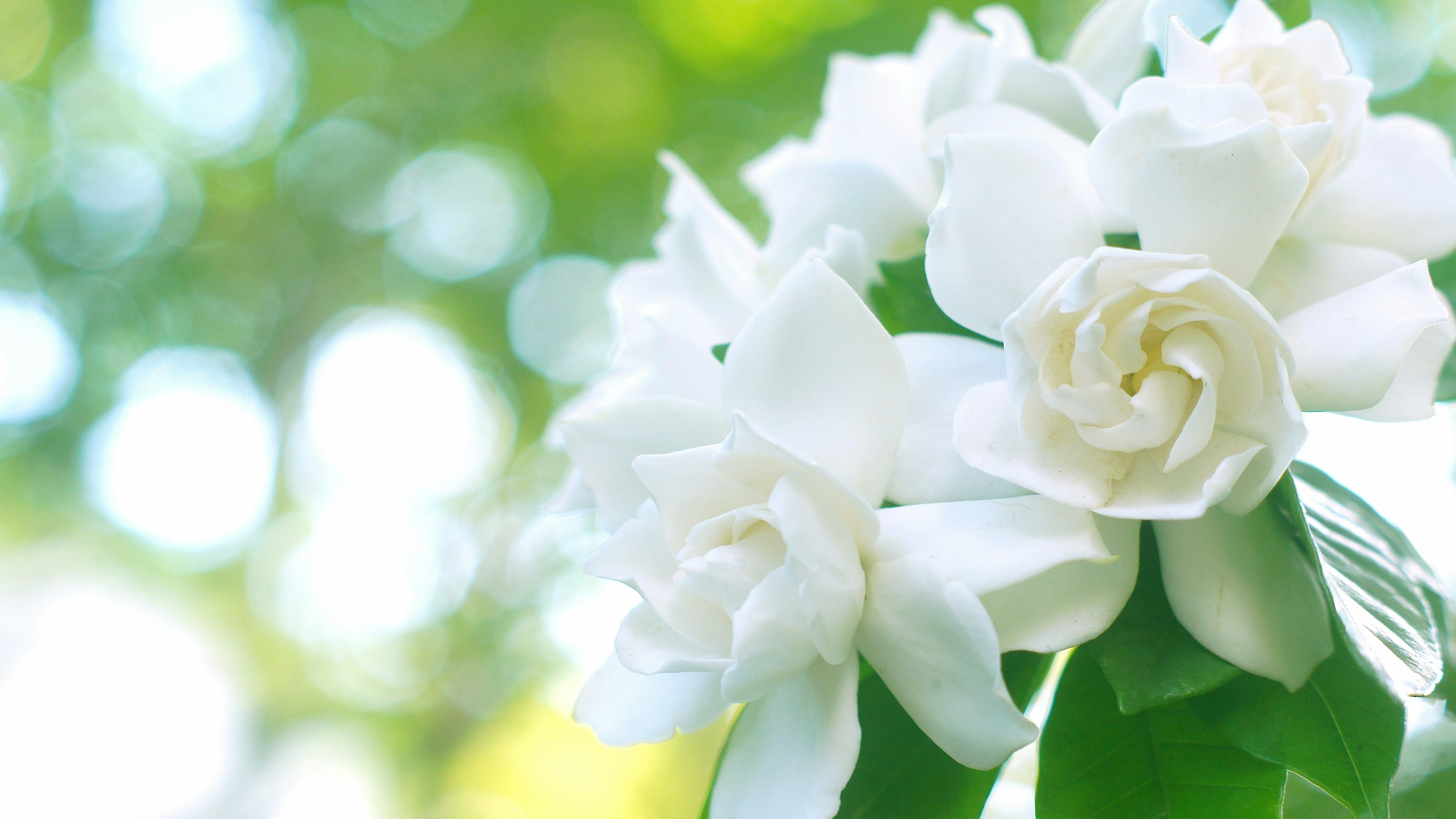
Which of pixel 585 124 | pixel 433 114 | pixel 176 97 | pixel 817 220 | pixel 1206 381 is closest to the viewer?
pixel 1206 381

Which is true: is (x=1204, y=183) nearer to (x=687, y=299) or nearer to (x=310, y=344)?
(x=687, y=299)

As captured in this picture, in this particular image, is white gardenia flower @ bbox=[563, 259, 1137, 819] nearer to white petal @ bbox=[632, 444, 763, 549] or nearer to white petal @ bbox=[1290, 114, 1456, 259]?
white petal @ bbox=[632, 444, 763, 549]

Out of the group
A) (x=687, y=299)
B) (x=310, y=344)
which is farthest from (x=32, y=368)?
(x=687, y=299)

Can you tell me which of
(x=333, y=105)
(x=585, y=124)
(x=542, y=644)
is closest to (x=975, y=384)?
(x=585, y=124)

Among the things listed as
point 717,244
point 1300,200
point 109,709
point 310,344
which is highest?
point 1300,200

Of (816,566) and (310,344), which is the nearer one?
(816,566)

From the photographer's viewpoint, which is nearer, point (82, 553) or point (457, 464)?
point (457, 464)

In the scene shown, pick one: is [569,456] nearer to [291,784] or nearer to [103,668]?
[291,784]

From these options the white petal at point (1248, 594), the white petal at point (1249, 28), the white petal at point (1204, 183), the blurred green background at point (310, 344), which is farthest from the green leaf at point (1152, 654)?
the blurred green background at point (310, 344)
